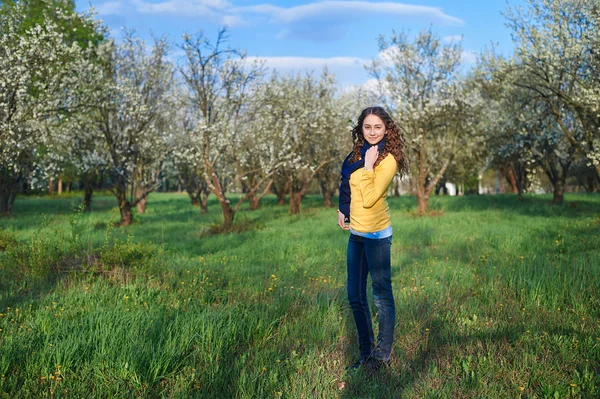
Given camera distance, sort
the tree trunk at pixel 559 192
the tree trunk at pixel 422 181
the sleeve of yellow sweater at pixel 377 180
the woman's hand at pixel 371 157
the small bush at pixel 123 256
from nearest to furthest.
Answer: the sleeve of yellow sweater at pixel 377 180 < the woman's hand at pixel 371 157 < the small bush at pixel 123 256 < the tree trunk at pixel 422 181 < the tree trunk at pixel 559 192

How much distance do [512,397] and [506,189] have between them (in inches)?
2547

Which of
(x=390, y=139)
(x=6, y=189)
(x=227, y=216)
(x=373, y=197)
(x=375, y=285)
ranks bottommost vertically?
(x=227, y=216)

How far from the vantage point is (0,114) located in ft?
47.0

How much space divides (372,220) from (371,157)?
579 mm

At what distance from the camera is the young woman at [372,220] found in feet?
13.5

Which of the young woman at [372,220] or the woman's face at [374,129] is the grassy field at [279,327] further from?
the woman's face at [374,129]

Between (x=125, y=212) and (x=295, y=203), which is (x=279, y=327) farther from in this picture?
(x=295, y=203)

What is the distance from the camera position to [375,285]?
420cm

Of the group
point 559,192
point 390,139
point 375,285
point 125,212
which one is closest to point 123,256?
point 375,285

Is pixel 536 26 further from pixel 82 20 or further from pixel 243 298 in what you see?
pixel 82 20

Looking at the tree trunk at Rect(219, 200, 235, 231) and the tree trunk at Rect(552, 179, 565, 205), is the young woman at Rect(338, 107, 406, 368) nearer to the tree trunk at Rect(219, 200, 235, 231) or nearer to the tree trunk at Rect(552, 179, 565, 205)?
the tree trunk at Rect(219, 200, 235, 231)

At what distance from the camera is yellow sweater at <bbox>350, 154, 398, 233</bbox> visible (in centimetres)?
410

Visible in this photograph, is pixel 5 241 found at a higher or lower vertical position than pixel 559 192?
lower

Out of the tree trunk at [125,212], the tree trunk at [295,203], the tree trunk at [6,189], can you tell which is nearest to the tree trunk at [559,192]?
the tree trunk at [295,203]
